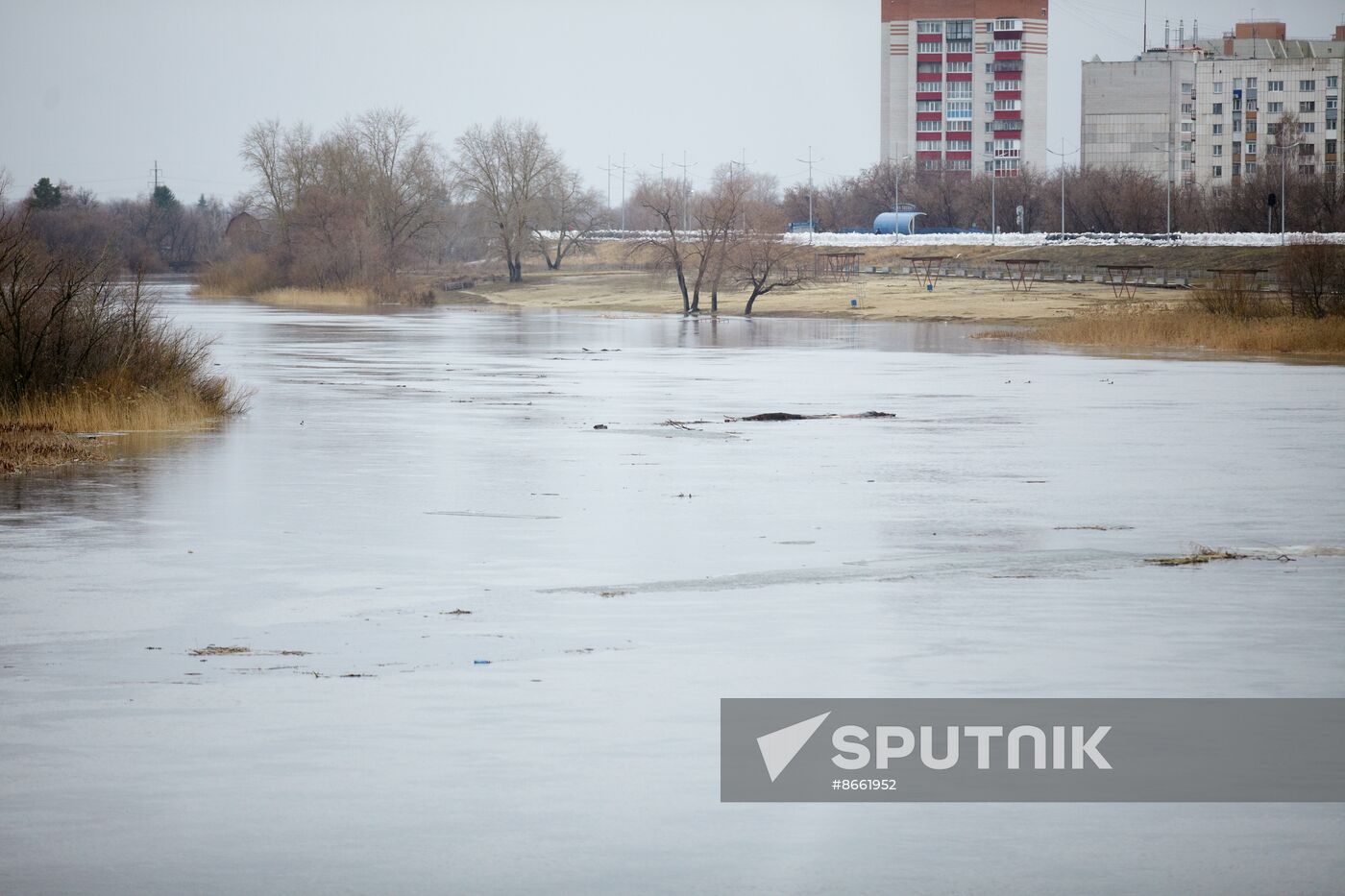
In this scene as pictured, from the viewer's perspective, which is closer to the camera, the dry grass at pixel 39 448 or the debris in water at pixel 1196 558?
the debris in water at pixel 1196 558

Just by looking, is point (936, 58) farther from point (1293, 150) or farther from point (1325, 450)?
point (1325, 450)

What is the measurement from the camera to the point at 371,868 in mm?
6836

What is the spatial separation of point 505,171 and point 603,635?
409ft

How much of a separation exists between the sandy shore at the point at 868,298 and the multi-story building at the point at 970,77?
8695 centimetres

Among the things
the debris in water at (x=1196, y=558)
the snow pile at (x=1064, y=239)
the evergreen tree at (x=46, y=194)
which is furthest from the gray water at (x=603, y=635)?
the evergreen tree at (x=46, y=194)

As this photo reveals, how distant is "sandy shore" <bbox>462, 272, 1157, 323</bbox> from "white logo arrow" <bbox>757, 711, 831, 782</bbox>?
Answer: 210ft

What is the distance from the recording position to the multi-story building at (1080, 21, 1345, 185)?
171 meters

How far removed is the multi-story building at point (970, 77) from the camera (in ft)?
630

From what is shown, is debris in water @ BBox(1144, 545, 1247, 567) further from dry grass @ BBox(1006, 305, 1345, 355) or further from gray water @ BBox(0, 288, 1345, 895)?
dry grass @ BBox(1006, 305, 1345, 355)

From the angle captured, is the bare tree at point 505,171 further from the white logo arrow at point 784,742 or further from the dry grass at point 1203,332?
the white logo arrow at point 784,742

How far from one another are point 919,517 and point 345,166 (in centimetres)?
11091

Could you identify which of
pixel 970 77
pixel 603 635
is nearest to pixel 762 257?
pixel 603 635

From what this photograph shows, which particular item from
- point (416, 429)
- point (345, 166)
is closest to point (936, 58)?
point (345, 166)

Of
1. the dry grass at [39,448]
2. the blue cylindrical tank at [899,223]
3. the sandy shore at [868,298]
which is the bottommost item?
the dry grass at [39,448]
